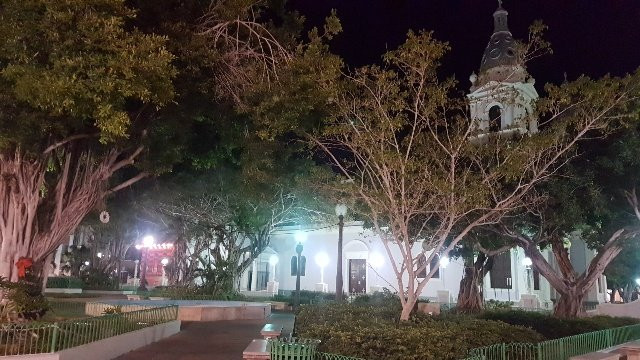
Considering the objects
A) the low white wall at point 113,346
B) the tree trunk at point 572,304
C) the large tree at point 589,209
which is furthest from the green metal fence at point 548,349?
the low white wall at point 113,346

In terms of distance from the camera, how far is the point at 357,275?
122 feet

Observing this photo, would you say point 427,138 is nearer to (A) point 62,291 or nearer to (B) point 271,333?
(B) point 271,333

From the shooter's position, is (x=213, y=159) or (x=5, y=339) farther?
(x=213, y=159)

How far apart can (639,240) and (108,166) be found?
1927 cm

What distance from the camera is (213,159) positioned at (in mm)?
18062

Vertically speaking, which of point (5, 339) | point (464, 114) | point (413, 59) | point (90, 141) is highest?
point (413, 59)

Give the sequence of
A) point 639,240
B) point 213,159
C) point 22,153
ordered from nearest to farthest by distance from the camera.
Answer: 1. point 22,153
2. point 213,159
3. point 639,240

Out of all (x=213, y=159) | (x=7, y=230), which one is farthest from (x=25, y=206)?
(x=213, y=159)

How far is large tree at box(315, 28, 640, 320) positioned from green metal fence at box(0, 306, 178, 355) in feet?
20.2

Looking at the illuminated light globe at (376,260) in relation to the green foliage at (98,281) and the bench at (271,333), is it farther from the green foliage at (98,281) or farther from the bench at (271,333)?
the bench at (271,333)

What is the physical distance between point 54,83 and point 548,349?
9995mm

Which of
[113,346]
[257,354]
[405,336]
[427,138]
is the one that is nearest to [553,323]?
[427,138]

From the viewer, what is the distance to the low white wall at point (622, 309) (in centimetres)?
2127

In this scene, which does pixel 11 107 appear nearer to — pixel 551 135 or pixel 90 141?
pixel 90 141
